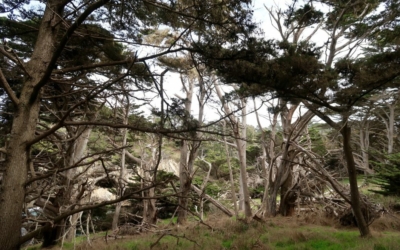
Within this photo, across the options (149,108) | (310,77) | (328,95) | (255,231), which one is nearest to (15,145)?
(149,108)

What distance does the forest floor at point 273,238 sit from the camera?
620cm

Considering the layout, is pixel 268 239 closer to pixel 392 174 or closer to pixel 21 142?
pixel 21 142

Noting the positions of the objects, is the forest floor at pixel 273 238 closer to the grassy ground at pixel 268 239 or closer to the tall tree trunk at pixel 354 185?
the grassy ground at pixel 268 239

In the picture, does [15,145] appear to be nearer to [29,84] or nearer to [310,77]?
[29,84]

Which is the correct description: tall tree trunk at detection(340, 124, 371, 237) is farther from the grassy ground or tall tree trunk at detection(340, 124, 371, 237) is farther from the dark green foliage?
the dark green foliage

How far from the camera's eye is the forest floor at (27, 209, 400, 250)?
6.20 m

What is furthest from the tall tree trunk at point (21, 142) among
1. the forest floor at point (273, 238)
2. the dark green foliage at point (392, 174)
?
the dark green foliage at point (392, 174)

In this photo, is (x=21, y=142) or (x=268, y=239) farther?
(x=268, y=239)

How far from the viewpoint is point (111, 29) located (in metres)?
4.66

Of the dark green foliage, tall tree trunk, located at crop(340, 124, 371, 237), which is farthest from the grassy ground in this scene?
the dark green foliage

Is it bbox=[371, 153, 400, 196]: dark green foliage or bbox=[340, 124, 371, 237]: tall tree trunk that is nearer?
bbox=[340, 124, 371, 237]: tall tree trunk

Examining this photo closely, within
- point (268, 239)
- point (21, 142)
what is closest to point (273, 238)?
point (268, 239)

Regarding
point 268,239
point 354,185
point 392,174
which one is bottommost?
point 268,239

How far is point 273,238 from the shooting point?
270 inches
